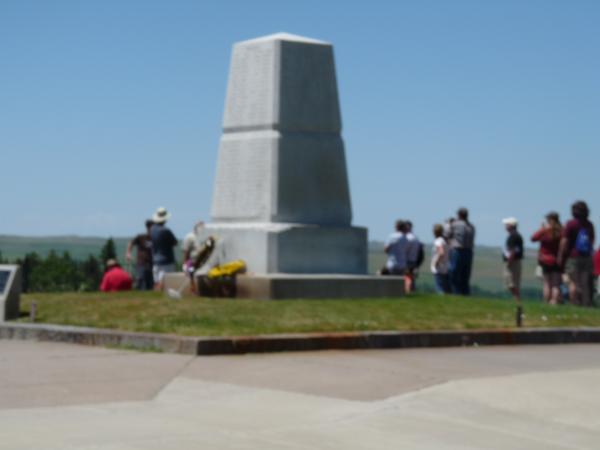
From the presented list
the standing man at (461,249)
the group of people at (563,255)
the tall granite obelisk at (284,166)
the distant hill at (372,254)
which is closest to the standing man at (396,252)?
the standing man at (461,249)

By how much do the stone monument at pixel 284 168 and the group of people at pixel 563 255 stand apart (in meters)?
3.46

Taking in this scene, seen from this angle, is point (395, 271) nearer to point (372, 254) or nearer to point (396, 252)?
point (396, 252)

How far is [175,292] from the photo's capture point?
20203mm

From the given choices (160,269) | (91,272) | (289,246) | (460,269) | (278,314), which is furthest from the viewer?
(91,272)

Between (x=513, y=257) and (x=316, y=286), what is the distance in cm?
588

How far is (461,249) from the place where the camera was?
24.7m

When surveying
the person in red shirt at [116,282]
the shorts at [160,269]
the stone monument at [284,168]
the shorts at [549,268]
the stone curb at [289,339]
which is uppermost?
the stone monument at [284,168]

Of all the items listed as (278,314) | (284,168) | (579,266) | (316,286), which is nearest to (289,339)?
(278,314)

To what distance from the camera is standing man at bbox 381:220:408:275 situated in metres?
24.4

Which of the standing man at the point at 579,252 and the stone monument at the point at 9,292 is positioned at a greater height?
the standing man at the point at 579,252

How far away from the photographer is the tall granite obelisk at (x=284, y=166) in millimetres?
20812

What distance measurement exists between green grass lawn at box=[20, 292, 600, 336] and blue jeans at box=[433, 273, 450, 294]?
4782 mm

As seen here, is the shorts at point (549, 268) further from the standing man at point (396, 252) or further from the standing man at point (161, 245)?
the standing man at point (161, 245)

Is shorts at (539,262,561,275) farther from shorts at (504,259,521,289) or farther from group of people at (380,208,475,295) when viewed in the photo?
group of people at (380,208,475,295)
